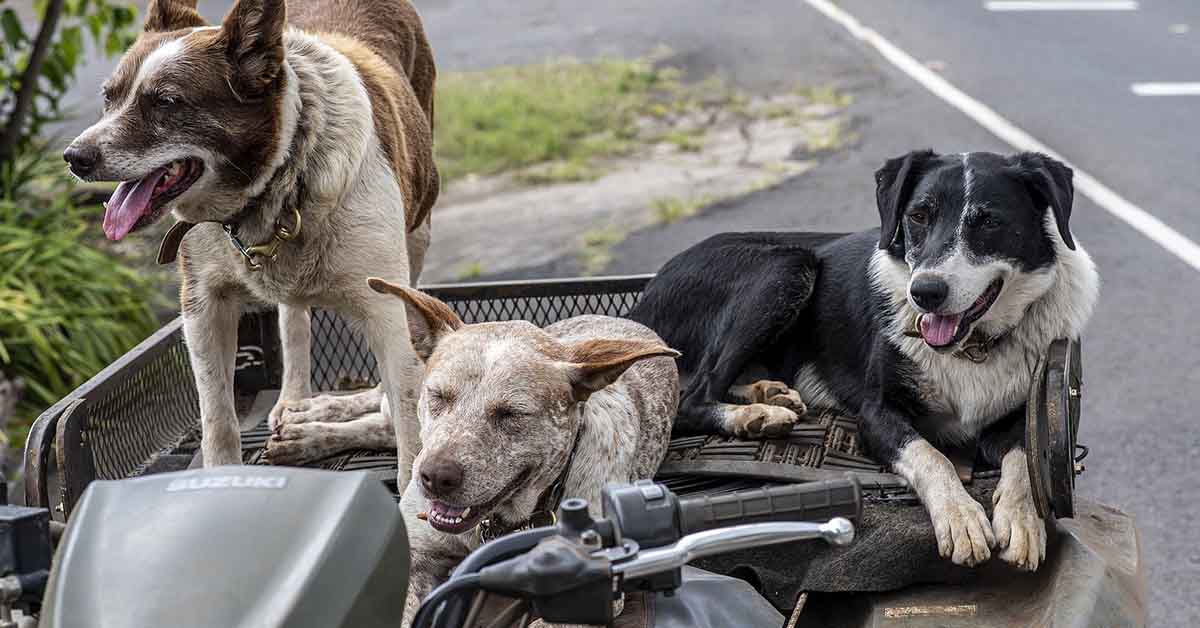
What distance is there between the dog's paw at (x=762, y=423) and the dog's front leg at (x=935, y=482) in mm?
186

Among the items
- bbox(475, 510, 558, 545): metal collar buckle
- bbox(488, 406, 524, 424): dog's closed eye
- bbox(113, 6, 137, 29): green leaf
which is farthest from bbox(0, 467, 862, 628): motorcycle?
bbox(113, 6, 137, 29): green leaf

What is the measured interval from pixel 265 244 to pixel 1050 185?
1780 mm

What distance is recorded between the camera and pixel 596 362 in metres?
2.47

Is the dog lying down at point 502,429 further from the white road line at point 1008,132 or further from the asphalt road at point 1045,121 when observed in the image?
the white road line at point 1008,132

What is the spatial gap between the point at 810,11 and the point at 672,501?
36.0 feet

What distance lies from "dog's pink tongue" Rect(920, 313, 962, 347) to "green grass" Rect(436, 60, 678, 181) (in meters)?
5.73

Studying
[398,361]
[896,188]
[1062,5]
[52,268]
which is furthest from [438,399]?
[1062,5]

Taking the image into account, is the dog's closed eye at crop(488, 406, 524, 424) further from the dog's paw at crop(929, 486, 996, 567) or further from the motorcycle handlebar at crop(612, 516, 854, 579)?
the dog's paw at crop(929, 486, 996, 567)

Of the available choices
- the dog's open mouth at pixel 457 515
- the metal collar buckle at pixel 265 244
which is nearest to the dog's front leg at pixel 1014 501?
the dog's open mouth at pixel 457 515

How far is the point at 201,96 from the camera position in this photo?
2.79 m

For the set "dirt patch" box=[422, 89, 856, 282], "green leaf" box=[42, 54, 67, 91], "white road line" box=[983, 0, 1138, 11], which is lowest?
"white road line" box=[983, 0, 1138, 11]

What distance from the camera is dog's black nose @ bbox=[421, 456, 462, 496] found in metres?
2.27

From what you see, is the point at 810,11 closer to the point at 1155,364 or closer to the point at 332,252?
the point at 1155,364

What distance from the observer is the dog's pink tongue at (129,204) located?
279cm
